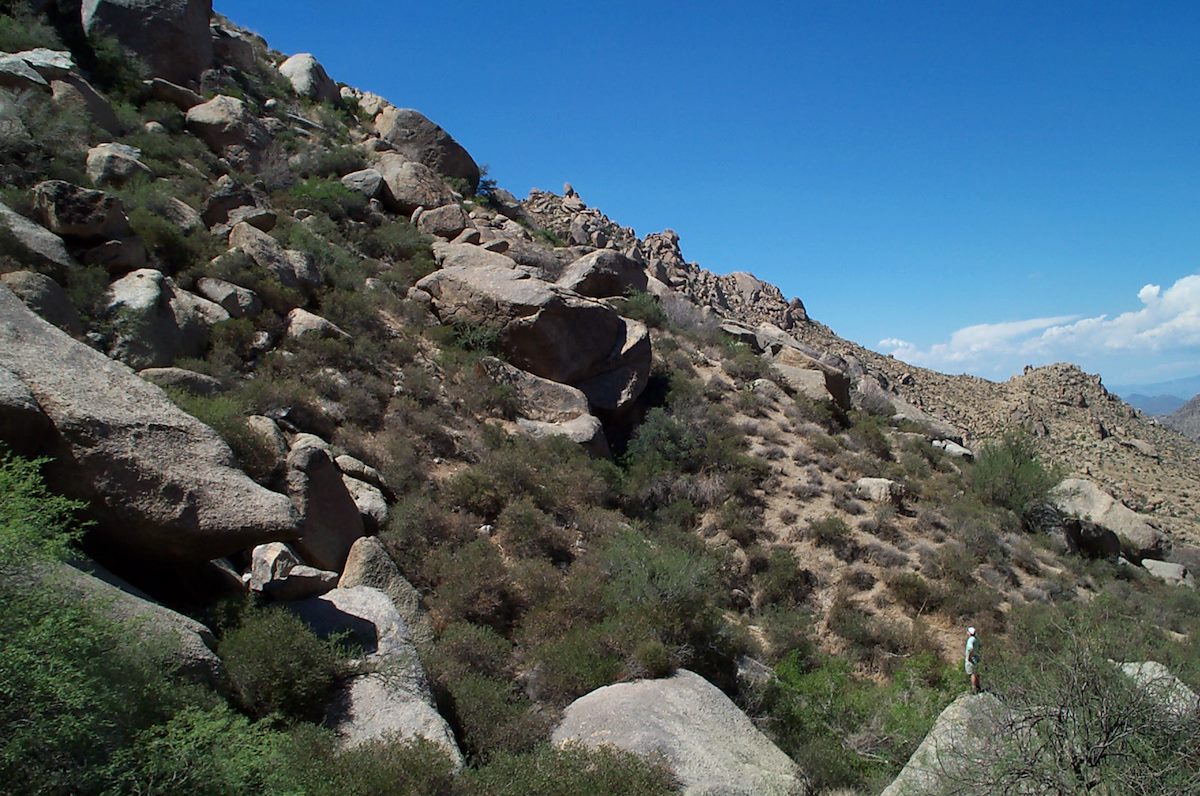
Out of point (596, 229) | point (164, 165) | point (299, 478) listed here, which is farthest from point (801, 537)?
point (596, 229)

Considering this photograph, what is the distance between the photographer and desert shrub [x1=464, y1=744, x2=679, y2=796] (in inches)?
207

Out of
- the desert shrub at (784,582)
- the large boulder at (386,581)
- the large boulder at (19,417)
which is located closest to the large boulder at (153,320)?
the large boulder at (386,581)

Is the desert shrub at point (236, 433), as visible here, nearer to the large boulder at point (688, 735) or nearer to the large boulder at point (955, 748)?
the large boulder at point (688, 735)

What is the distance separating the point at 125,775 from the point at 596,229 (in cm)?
3115

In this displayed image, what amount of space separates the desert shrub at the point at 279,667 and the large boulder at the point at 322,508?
1.62 metres

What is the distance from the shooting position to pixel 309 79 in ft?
83.8

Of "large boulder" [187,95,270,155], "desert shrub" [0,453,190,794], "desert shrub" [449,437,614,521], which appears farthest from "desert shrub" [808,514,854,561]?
"large boulder" [187,95,270,155]

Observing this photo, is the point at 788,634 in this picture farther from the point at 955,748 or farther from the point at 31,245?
→ the point at 31,245

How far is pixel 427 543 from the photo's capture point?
9531mm

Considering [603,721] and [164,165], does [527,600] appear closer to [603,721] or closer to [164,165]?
[603,721]

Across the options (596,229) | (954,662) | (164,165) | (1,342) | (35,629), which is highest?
(596,229)

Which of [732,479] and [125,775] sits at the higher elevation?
[732,479]

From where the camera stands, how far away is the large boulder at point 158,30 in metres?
18.3

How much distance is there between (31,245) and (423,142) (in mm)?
16141
